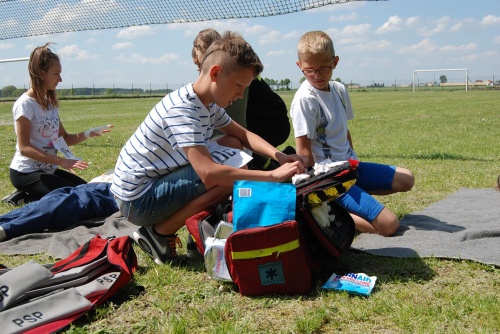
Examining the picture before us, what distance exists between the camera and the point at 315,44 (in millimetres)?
4059

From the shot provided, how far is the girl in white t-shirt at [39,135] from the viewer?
17.9 ft

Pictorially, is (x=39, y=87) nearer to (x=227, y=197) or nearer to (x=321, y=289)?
(x=227, y=197)

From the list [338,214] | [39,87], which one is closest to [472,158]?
[338,214]

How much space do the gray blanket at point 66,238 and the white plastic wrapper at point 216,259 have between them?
1263 mm

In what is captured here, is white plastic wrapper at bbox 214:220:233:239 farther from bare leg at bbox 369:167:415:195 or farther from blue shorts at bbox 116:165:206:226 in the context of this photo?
bare leg at bbox 369:167:415:195

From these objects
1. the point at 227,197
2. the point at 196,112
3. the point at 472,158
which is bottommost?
the point at 472,158

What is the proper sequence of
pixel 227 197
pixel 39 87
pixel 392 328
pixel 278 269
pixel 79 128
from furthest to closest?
1. pixel 79 128
2. pixel 39 87
3. pixel 227 197
4. pixel 278 269
5. pixel 392 328

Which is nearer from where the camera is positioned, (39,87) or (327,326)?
(327,326)

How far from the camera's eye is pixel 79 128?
56.6 feet

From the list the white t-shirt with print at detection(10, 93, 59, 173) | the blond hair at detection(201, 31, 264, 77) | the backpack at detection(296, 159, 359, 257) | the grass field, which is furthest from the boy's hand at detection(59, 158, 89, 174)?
the backpack at detection(296, 159, 359, 257)

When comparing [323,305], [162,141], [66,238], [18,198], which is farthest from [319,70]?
[18,198]

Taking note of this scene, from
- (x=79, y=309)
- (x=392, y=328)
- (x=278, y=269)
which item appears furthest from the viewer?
(x=278, y=269)

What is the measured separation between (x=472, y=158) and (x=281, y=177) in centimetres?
589

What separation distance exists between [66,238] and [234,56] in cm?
204
